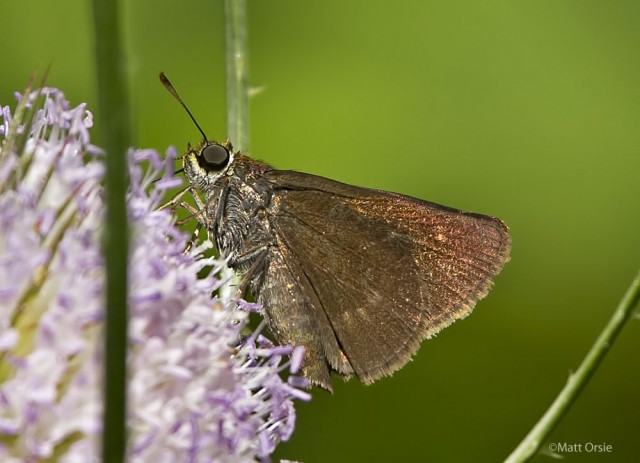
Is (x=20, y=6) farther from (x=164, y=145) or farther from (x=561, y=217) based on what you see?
(x=561, y=217)

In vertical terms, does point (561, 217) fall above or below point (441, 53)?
below

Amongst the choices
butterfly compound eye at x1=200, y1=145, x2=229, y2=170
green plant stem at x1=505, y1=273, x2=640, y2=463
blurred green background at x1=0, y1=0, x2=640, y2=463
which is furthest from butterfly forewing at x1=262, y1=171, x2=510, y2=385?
blurred green background at x1=0, y1=0, x2=640, y2=463

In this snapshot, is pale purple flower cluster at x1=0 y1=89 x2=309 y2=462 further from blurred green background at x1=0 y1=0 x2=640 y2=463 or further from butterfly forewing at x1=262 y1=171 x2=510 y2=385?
blurred green background at x1=0 y1=0 x2=640 y2=463

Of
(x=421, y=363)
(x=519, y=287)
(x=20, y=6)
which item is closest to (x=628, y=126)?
(x=519, y=287)

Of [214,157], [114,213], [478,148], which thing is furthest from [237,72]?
[478,148]

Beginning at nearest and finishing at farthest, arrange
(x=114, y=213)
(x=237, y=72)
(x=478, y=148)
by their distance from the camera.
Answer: (x=114, y=213)
(x=237, y=72)
(x=478, y=148)

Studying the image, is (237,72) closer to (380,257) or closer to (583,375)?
(380,257)
